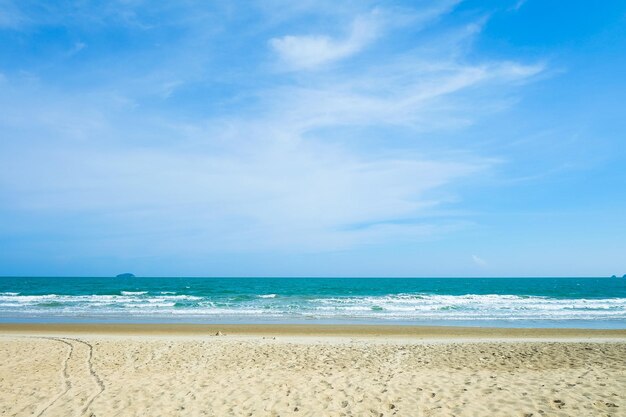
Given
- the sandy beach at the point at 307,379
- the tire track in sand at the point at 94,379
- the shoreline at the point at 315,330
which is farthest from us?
the shoreline at the point at 315,330

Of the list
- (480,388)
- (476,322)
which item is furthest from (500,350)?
(476,322)

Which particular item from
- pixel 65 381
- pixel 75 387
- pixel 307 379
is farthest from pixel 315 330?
pixel 75 387

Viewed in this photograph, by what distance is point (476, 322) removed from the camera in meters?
24.5

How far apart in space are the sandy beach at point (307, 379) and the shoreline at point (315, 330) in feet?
14.3

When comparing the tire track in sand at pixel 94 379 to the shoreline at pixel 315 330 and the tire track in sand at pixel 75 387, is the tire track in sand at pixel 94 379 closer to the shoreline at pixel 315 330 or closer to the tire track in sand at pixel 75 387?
the tire track in sand at pixel 75 387

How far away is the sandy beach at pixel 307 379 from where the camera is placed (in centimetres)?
737

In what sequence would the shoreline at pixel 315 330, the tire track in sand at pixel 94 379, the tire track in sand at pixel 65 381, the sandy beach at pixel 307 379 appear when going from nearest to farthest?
the sandy beach at pixel 307 379 < the tire track in sand at pixel 65 381 < the tire track in sand at pixel 94 379 < the shoreline at pixel 315 330

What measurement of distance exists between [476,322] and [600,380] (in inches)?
651

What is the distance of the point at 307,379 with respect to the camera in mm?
9289

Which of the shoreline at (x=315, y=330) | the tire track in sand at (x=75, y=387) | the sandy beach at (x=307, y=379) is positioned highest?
the sandy beach at (x=307, y=379)

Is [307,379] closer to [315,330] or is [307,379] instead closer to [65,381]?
[65,381]

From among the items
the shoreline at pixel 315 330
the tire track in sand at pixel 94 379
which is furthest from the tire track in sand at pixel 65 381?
the shoreline at pixel 315 330

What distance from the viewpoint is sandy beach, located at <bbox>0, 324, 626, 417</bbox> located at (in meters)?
7.37

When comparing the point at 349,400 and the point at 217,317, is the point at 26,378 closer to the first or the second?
the point at 349,400
